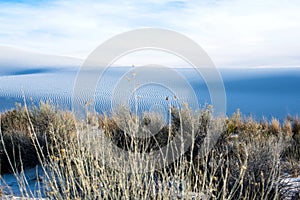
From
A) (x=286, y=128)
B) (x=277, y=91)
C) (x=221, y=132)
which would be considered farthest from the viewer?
(x=277, y=91)

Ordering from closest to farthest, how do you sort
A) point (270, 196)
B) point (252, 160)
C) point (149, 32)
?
point (270, 196), point (252, 160), point (149, 32)

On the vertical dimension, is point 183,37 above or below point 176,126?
above

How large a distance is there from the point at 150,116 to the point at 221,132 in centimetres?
212

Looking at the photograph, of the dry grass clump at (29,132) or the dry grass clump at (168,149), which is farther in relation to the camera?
the dry grass clump at (29,132)

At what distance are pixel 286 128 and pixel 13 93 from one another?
24541mm

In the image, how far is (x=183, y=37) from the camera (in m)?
5.96

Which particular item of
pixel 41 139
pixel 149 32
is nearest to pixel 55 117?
pixel 41 139

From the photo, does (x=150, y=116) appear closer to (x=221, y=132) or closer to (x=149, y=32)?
(x=221, y=132)

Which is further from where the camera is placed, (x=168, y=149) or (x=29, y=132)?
(x=29, y=132)

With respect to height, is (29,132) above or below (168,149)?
above

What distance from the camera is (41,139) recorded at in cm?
769

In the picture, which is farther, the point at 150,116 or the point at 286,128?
the point at 286,128

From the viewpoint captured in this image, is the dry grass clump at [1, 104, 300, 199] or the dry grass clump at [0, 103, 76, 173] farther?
the dry grass clump at [0, 103, 76, 173]

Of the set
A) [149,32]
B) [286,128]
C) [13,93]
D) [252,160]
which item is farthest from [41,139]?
[13,93]
